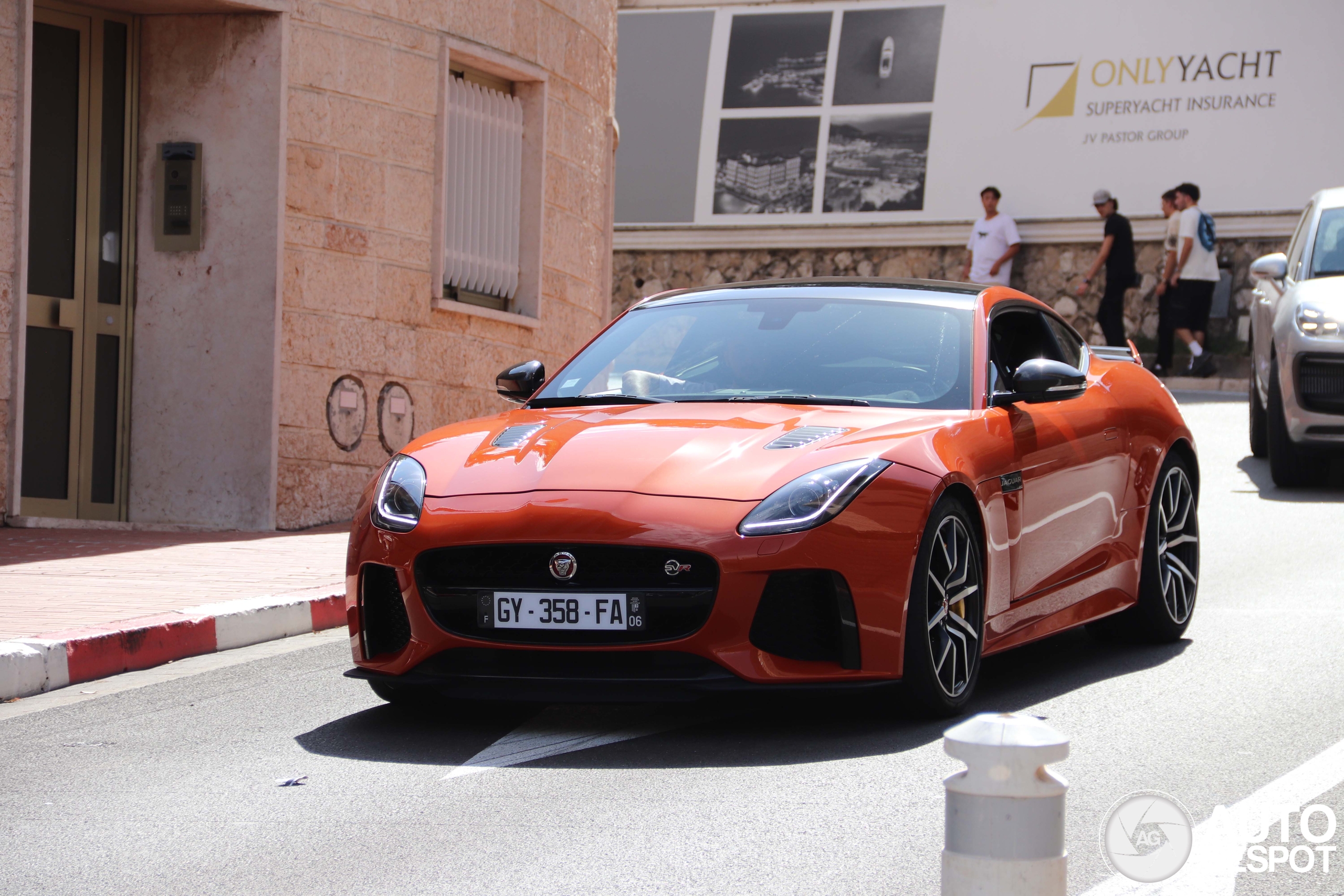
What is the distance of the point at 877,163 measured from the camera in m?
23.8

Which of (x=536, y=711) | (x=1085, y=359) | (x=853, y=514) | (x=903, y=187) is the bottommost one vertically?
(x=536, y=711)

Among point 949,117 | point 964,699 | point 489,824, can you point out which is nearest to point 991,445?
point 964,699

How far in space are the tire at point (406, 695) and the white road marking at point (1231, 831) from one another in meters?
2.22

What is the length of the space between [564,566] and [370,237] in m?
7.58

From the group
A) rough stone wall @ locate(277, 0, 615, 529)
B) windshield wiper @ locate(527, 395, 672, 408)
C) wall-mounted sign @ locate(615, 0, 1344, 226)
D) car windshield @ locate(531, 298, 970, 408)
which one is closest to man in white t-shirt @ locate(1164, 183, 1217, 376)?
wall-mounted sign @ locate(615, 0, 1344, 226)

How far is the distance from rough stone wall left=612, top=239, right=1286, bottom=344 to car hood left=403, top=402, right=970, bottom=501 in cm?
1565

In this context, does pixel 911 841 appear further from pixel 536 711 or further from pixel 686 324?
pixel 686 324

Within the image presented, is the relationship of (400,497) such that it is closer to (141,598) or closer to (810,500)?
(810,500)

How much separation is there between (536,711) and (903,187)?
18.8m

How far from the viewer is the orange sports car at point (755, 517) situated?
483 centimetres

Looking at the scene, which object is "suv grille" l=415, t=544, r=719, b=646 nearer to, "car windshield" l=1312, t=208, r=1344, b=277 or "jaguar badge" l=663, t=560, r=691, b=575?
"jaguar badge" l=663, t=560, r=691, b=575

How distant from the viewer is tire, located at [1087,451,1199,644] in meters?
6.79

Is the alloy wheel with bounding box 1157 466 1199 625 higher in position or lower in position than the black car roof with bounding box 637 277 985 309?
lower

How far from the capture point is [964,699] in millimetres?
5324
